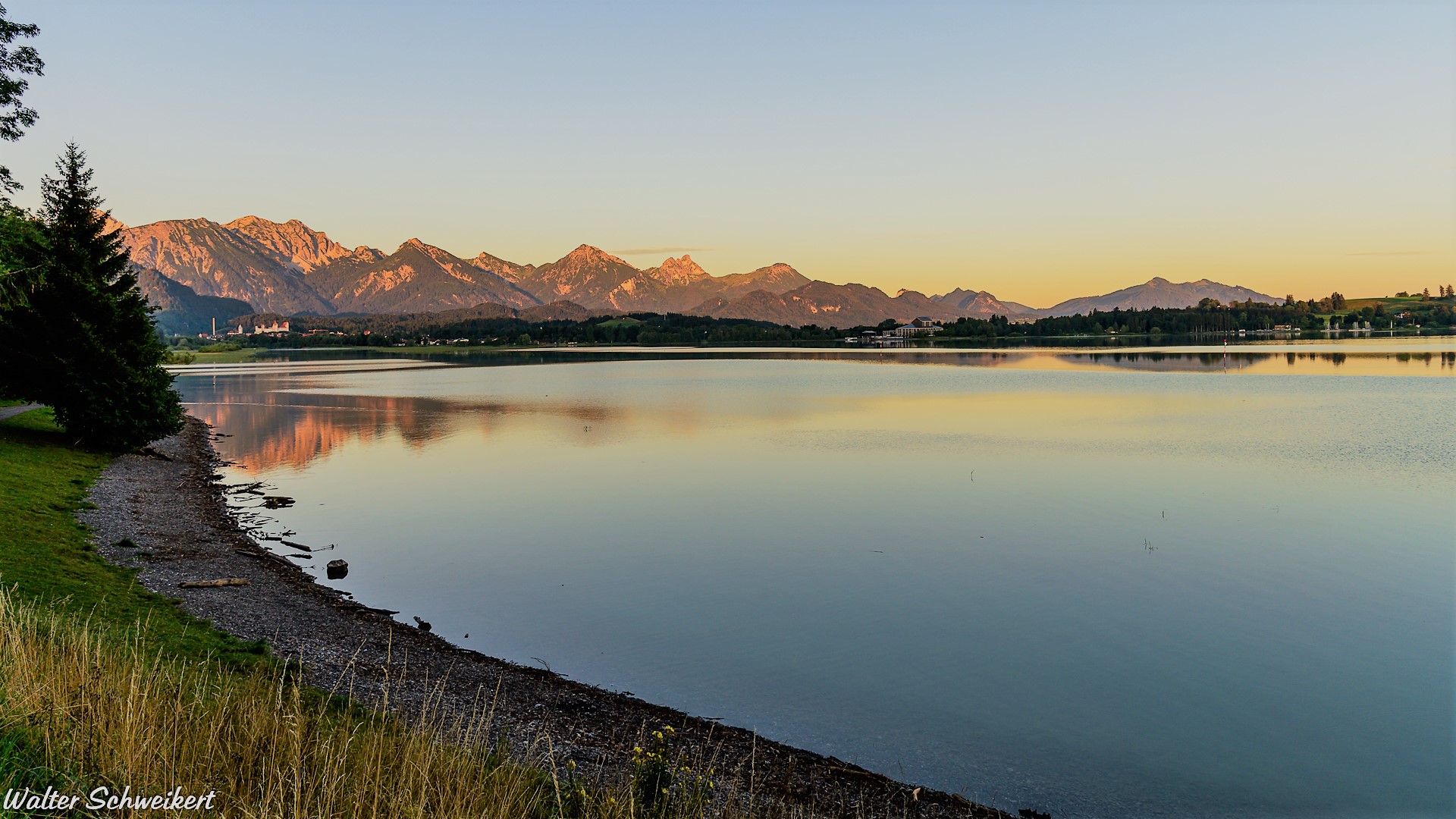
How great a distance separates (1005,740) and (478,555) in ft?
44.7

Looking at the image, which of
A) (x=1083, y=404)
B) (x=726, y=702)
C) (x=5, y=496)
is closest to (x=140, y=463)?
(x=5, y=496)

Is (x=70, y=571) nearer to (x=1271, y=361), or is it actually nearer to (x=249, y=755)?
(x=249, y=755)

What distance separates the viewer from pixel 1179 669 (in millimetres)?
13234

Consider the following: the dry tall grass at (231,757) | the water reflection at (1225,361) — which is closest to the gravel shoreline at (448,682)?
the dry tall grass at (231,757)

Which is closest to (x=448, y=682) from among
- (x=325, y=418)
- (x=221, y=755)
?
(x=221, y=755)

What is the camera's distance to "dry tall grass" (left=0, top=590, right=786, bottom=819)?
6.13m

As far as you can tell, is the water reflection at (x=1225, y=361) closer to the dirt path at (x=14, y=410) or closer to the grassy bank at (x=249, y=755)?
the dirt path at (x=14, y=410)

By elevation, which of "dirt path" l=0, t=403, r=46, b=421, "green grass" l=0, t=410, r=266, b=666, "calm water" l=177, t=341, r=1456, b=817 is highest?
"dirt path" l=0, t=403, r=46, b=421

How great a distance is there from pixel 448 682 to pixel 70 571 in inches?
314

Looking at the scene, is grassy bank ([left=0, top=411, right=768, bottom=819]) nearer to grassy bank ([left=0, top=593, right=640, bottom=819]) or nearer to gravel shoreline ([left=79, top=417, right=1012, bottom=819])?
grassy bank ([left=0, top=593, right=640, bottom=819])

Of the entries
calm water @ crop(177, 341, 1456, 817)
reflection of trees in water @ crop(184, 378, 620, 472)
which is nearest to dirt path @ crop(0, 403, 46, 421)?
reflection of trees in water @ crop(184, 378, 620, 472)

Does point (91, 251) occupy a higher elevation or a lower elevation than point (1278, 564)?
higher

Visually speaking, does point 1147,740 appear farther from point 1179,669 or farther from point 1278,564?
point 1278,564

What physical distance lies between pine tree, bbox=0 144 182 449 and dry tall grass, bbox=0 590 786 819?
2675 cm
